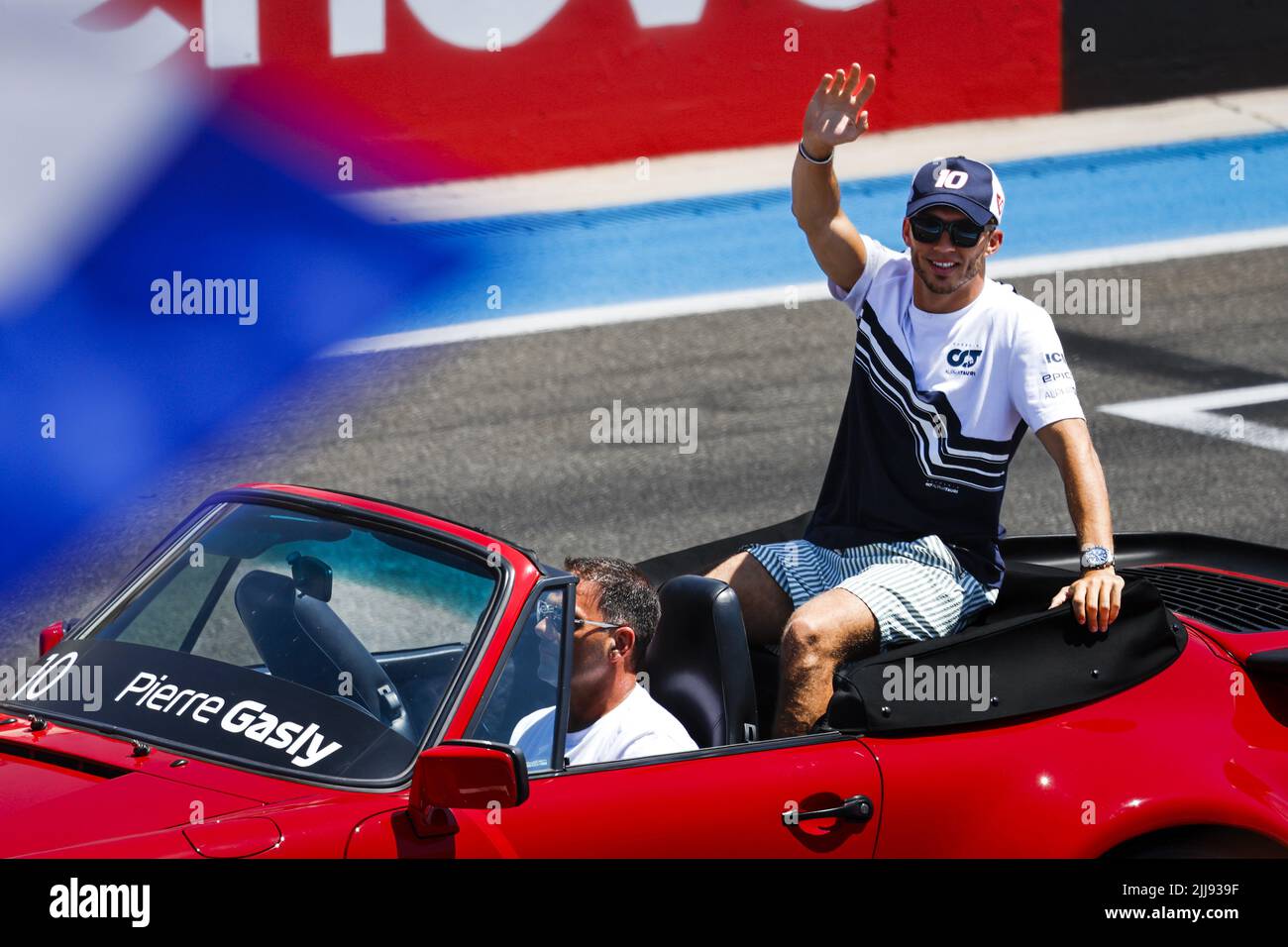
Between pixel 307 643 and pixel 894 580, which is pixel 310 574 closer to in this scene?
pixel 307 643

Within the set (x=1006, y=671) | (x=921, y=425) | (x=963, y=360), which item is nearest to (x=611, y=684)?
(x=1006, y=671)

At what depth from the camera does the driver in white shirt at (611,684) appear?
4.25 m

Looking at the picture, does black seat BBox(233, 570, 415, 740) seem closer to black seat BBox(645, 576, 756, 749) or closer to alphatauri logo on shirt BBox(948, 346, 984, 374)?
black seat BBox(645, 576, 756, 749)

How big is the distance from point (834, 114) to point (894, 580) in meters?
1.44

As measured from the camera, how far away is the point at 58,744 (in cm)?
392

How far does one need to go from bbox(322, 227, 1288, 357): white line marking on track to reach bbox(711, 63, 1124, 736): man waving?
5.56 metres

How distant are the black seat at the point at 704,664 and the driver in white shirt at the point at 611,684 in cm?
14

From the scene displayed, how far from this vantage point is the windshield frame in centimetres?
383

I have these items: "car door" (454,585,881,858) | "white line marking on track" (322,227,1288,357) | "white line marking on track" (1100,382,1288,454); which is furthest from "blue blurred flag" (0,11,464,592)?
"car door" (454,585,881,858)

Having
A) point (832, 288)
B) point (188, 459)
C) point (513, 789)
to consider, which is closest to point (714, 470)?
point (188, 459)

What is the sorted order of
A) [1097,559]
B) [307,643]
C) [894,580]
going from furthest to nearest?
[894,580], [1097,559], [307,643]

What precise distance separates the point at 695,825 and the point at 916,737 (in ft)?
2.18

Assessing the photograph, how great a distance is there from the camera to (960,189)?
4.93m
